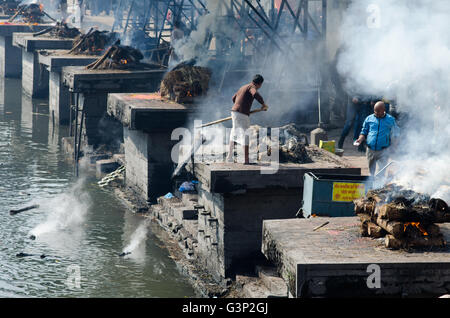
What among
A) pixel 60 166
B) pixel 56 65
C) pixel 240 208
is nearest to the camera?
pixel 240 208

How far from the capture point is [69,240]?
1295 cm

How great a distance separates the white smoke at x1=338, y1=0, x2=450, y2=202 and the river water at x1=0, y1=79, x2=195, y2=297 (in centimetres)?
433

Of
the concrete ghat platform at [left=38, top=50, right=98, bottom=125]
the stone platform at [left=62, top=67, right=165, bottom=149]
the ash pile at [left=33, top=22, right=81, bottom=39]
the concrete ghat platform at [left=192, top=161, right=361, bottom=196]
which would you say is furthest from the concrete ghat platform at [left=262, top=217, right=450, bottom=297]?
the ash pile at [left=33, top=22, right=81, bottom=39]

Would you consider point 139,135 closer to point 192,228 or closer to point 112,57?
point 192,228

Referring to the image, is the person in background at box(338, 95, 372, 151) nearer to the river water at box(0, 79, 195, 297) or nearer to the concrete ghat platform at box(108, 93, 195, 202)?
the concrete ghat platform at box(108, 93, 195, 202)

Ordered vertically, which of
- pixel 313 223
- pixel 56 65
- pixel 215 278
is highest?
pixel 56 65

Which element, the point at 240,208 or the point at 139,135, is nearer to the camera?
the point at 240,208

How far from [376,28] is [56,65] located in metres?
11.0

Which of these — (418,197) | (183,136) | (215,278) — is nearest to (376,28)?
(183,136)

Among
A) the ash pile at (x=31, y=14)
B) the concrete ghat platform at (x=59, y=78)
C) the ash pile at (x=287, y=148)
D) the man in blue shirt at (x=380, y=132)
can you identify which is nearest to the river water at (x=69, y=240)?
the ash pile at (x=287, y=148)

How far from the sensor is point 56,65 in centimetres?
2228

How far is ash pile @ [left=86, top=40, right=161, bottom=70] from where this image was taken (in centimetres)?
1934

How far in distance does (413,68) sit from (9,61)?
24776 millimetres

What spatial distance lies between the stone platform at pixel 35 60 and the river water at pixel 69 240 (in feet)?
25.5
